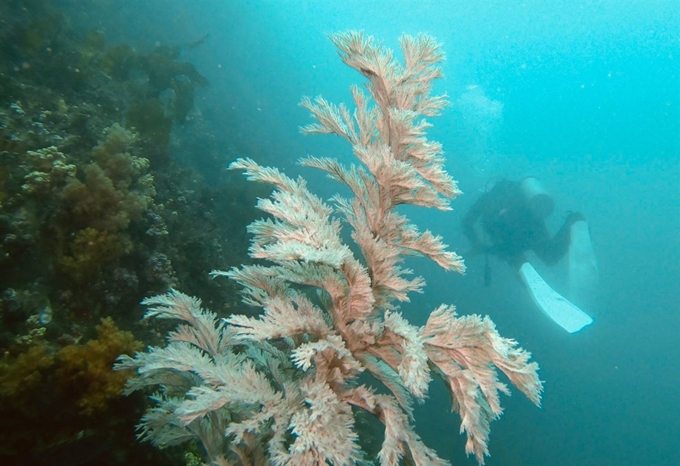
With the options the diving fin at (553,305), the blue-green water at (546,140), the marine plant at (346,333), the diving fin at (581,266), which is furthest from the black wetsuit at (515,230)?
the marine plant at (346,333)

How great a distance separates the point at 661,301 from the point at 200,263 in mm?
54773

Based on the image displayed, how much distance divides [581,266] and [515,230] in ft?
14.6

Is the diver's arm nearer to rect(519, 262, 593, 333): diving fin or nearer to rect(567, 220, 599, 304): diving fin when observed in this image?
rect(567, 220, 599, 304): diving fin

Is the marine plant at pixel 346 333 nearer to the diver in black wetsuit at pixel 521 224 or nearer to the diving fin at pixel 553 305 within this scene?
the diver in black wetsuit at pixel 521 224

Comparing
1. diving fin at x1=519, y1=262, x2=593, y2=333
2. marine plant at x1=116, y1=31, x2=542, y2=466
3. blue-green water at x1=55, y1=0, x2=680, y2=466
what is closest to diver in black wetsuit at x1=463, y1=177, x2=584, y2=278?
diving fin at x1=519, y1=262, x2=593, y2=333

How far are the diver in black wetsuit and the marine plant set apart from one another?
13384 mm

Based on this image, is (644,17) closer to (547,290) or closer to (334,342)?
(547,290)

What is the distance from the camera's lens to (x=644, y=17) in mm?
80125

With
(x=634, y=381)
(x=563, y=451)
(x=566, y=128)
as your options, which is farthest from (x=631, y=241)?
(x=563, y=451)

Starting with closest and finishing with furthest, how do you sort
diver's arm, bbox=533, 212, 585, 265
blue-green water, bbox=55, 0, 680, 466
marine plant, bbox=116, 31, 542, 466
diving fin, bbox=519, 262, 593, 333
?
marine plant, bbox=116, 31, 542, 466 → diving fin, bbox=519, 262, 593, 333 → diver's arm, bbox=533, 212, 585, 265 → blue-green water, bbox=55, 0, 680, 466

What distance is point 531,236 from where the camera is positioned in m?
14.5

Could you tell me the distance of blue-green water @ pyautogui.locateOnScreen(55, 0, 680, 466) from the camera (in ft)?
74.1

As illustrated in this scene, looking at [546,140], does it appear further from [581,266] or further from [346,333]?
[346,333]

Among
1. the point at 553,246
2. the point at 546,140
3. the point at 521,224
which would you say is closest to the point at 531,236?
the point at 521,224
